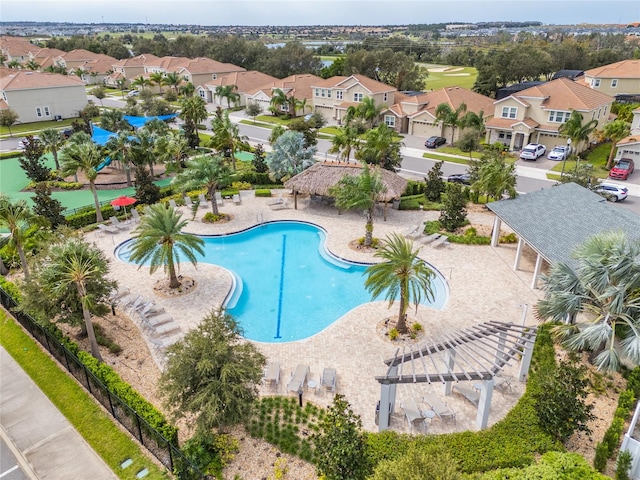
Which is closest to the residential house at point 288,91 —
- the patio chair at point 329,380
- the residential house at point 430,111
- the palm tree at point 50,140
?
the residential house at point 430,111

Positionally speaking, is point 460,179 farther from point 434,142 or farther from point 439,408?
point 439,408

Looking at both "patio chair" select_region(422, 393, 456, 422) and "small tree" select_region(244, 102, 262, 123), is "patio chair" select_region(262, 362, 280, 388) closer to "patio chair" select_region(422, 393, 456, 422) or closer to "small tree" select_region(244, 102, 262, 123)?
"patio chair" select_region(422, 393, 456, 422)

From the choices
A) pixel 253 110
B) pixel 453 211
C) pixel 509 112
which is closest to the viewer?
pixel 453 211

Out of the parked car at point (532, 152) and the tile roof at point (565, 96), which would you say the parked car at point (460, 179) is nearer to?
the parked car at point (532, 152)

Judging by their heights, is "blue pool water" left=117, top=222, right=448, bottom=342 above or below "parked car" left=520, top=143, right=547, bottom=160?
below

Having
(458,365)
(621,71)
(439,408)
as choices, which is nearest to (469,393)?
(439,408)

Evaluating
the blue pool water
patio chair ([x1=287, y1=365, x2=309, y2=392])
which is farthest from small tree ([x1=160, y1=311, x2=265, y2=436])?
the blue pool water

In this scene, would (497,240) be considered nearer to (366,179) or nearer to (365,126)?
(366,179)
